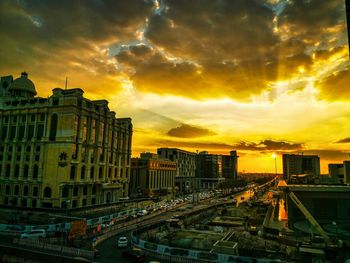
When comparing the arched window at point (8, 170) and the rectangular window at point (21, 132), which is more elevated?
the rectangular window at point (21, 132)

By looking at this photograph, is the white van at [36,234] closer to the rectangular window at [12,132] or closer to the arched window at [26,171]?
the arched window at [26,171]

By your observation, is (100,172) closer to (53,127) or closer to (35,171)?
(35,171)

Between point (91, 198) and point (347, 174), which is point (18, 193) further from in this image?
point (347, 174)

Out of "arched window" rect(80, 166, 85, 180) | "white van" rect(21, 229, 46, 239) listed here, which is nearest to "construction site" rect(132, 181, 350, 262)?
"white van" rect(21, 229, 46, 239)

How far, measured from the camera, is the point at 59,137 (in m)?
77.9

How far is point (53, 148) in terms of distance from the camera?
78188 mm

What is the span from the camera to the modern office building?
76.7m

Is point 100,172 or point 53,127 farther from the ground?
point 53,127

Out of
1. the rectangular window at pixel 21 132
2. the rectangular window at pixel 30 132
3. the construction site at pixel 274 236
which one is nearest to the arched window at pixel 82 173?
the rectangular window at pixel 30 132

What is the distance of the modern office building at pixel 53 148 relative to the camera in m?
76.7

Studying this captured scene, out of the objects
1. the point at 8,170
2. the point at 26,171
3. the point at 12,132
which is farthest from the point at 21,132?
the point at 26,171

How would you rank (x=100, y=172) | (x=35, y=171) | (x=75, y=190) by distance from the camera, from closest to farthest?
1. (x=75, y=190)
2. (x=35, y=171)
3. (x=100, y=172)

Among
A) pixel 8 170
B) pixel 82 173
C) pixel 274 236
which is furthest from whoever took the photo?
pixel 8 170

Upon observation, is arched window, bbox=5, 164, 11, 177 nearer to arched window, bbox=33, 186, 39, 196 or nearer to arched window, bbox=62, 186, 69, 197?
arched window, bbox=33, 186, 39, 196
